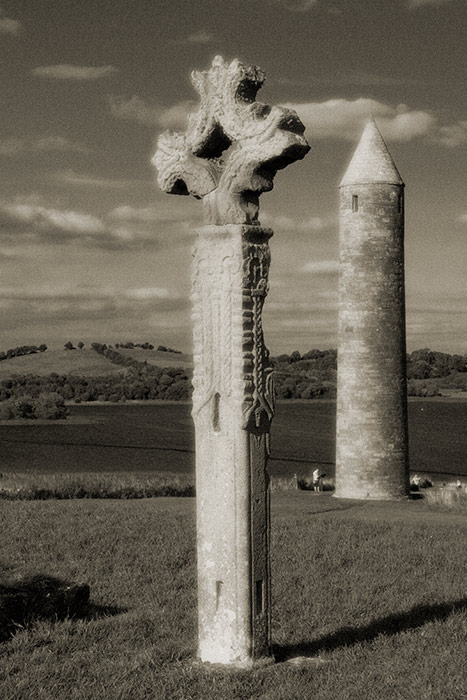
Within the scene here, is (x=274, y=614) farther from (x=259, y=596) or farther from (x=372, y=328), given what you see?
(x=372, y=328)

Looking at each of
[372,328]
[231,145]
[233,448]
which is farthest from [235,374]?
[372,328]

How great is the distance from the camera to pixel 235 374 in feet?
22.1

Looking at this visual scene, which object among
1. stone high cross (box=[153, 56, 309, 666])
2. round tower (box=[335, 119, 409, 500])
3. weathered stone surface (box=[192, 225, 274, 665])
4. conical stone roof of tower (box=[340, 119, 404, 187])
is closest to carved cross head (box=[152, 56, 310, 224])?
stone high cross (box=[153, 56, 309, 666])

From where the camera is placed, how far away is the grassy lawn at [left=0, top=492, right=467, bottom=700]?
669 cm

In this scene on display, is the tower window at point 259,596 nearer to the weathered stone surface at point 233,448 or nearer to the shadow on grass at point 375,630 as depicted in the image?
the weathered stone surface at point 233,448

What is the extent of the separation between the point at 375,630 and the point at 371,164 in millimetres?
15396

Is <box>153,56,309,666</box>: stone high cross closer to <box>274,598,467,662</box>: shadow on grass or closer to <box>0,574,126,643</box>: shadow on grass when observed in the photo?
<box>274,598,467,662</box>: shadow on grass

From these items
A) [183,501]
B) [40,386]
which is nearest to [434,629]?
[183,501]

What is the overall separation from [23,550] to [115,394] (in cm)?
10154

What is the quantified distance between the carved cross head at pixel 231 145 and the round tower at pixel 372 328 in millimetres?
14687

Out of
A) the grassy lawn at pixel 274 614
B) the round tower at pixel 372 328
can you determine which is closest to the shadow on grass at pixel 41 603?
the grassy lawn at pixel 274 614

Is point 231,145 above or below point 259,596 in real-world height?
above

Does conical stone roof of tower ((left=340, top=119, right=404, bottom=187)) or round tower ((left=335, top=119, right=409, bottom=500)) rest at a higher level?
conical stone roof of tower ((left=340, top=119, right=404, bottom=187))

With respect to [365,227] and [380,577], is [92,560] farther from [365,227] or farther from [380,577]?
[365,227]
